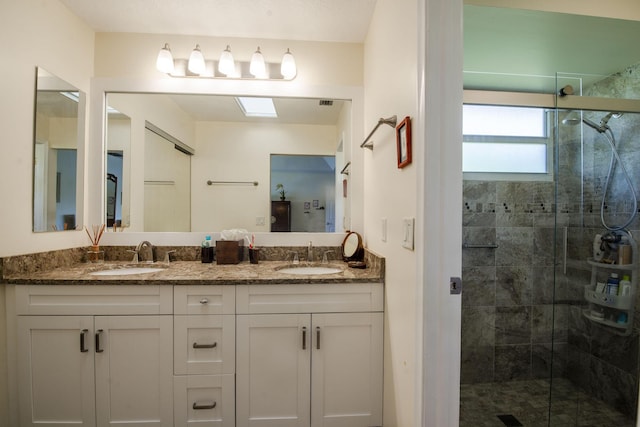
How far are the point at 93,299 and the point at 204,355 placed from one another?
60cm

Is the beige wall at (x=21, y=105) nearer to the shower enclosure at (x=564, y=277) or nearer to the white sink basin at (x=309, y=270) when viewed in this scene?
the white sink basin at (x=309, y=270)

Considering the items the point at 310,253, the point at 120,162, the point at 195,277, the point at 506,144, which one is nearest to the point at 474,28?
the point at 506,144

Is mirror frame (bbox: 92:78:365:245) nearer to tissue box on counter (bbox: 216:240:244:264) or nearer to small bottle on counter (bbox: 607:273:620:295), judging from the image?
tissue box on counter (bbox: 216:240:244:264)

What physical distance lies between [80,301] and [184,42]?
5.56 feet

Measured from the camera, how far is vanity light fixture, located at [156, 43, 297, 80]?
5.68 ft

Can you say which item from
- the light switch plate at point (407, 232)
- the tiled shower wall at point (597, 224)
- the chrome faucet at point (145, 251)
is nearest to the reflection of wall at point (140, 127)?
the chrome faucet at point (145, 251)

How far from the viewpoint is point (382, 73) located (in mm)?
1405

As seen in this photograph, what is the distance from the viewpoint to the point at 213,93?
1.82 m

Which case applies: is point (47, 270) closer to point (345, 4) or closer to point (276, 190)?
point (276, 190)

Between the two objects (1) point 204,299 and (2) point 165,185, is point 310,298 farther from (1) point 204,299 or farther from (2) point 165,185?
(2) point 165,185

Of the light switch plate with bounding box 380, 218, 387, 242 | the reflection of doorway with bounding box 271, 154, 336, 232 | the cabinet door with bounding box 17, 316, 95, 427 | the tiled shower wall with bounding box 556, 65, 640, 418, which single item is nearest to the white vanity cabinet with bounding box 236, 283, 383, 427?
the light switch plate with bounding box 380, 218, 387, 242

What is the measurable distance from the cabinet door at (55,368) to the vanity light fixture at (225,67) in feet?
5.09

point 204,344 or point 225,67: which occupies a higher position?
point 225,67

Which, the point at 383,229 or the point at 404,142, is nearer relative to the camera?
the point at 404,142
